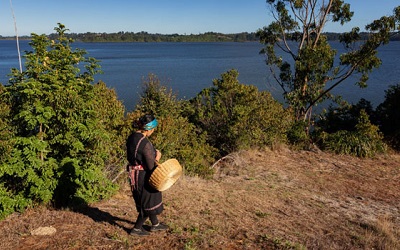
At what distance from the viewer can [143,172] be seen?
4.62 meters

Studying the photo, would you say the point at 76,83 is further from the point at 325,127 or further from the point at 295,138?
the point at 325,127

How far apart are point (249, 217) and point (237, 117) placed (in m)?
6.38

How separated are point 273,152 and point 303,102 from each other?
18.7 ft

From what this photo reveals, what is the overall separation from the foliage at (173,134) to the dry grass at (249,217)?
0.83 m

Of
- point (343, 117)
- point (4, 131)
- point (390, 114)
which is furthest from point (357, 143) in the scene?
point (4, 131)

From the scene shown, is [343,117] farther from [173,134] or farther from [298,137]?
[173,134]

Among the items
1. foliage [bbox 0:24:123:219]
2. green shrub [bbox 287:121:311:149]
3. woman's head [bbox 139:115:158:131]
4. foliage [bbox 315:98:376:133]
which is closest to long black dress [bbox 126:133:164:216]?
woman's head [bbox 139:115:158:131]

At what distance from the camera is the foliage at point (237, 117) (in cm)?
1246

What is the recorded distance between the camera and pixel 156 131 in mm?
8828

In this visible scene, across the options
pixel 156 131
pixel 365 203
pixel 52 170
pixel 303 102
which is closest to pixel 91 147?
pixel 52 170

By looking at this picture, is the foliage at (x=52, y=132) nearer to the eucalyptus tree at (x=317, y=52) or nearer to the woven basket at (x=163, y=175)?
the woven basket at (x=163, y=175)

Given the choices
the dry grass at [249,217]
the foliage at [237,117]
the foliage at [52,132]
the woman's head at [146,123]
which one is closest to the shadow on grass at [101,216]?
the dry grass at [249,217]

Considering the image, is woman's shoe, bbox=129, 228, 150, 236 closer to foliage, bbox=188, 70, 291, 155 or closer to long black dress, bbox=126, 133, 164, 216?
long black dress, bbox=126, 133, 164, 216

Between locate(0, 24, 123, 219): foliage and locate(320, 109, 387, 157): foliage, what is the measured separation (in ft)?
30.3
